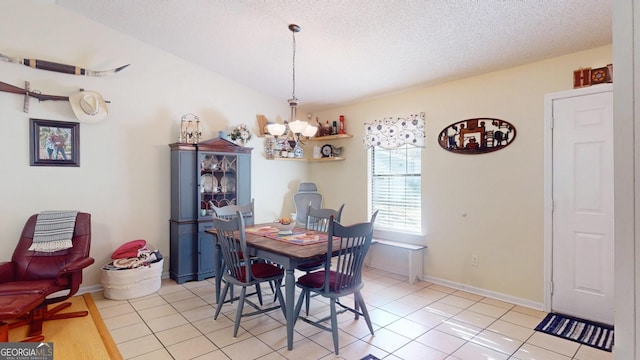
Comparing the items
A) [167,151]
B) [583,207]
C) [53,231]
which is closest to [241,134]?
[167,151]

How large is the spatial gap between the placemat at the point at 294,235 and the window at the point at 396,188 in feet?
5.58

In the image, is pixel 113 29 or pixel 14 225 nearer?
pixel 14 225

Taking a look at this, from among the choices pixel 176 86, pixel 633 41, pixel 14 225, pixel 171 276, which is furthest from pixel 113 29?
pixel 633 41

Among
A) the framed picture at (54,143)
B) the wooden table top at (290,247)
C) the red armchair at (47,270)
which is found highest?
the framed picture at (54,143)

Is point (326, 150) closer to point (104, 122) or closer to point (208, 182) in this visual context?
point (208, 182)

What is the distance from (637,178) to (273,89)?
4.84m

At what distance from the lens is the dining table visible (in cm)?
254

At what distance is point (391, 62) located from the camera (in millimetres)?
3715

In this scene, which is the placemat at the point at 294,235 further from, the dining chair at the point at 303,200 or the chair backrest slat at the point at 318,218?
the dining chair at the point at 303,200

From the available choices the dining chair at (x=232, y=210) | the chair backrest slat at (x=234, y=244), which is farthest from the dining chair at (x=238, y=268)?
the dining chair at (x=232, y=210)

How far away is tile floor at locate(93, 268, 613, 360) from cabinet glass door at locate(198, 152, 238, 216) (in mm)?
1256

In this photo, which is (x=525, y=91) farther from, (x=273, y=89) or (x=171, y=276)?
(x=171, y=276)

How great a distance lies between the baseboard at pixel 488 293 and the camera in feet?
11.0

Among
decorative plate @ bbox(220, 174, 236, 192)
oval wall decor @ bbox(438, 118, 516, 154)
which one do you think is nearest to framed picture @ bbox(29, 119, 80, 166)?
decorative plate @ bbox(220, 174, 236, 192)
